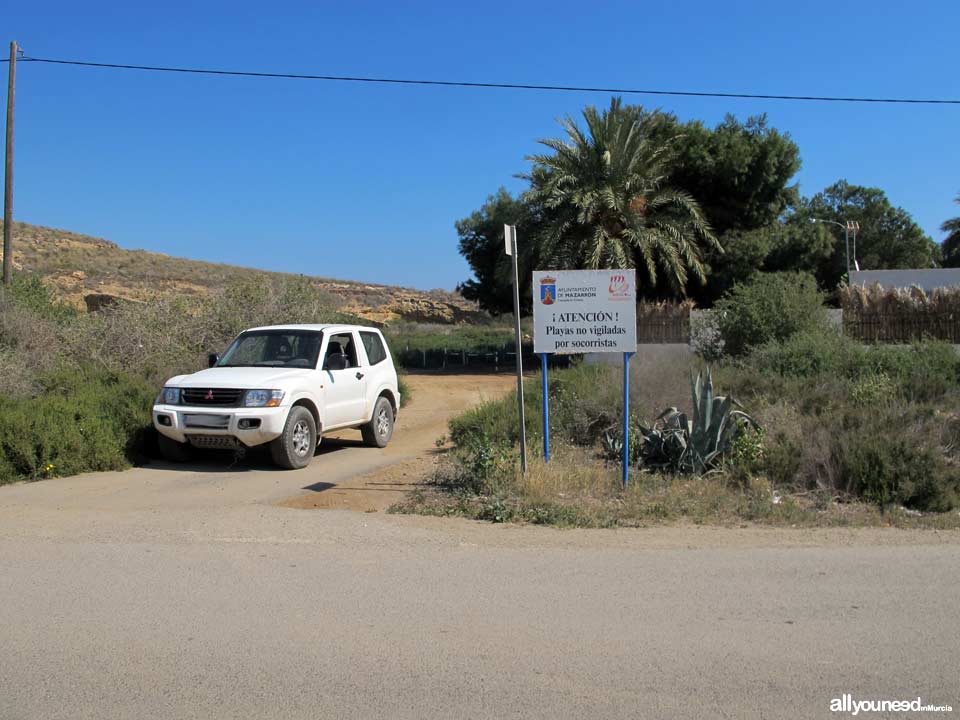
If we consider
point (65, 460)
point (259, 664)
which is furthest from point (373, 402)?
point (259, 664)

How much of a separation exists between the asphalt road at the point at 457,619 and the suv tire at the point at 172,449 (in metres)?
3.05

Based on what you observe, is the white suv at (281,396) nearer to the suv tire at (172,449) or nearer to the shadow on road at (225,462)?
the suv tire at (172,449)

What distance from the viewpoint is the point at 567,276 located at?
30.3ft

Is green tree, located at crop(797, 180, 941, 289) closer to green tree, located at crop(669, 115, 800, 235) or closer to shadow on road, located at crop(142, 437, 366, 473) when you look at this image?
green tree, located at crop(669, 115, 800, 235)

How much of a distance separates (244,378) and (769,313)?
1067 cm

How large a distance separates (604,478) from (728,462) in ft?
4.79

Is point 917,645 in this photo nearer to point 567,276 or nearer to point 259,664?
point 259,664

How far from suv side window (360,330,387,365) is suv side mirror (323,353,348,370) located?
3.45 ft

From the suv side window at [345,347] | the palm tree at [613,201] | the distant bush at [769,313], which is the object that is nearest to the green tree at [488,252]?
the palm tree at [613,201]

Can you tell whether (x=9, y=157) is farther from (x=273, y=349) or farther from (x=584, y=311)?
(x=584, y=311)

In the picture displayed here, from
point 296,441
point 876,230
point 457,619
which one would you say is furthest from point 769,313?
point 876,230

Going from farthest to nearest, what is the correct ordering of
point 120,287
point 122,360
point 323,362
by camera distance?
point 120,287
point 122,360
point 323,362

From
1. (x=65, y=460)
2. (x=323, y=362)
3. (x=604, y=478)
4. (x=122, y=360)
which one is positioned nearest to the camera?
(x=604, y=478)

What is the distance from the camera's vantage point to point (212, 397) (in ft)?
35.5
